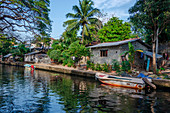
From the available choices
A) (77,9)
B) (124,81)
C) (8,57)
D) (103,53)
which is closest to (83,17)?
(77,9)

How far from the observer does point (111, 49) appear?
21.1m

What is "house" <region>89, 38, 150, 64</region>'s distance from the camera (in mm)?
20152

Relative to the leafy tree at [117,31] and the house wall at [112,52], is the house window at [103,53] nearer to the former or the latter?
the house wall at [112,52]

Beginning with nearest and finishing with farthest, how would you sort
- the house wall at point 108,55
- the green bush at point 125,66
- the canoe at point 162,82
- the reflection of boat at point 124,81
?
the canoe at point 162,82 → the reflection of boat at point 124,81 → the green bush at point 125,66 → the house wall at point 108,55

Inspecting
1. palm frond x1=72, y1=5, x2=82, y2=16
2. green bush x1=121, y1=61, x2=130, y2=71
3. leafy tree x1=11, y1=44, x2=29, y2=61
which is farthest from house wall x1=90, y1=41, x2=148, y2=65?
leafy tree x1=11, y1=44, x2=29, y2=61

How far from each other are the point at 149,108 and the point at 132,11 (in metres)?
13.5

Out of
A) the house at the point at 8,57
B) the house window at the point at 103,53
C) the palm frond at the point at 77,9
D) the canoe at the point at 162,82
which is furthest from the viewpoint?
the house at the point at 8,57

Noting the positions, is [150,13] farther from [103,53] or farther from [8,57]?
[8,57]

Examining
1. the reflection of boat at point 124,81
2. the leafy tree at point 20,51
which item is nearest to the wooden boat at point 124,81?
the reflection of boat at point 124,81

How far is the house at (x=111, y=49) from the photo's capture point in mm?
20152

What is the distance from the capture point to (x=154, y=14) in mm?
15898

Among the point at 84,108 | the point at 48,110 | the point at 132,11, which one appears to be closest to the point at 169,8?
the point at 132,11

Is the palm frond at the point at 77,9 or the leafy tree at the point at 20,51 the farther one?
the leafy tree at the point at 20,51

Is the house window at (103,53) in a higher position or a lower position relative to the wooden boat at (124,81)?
higher
